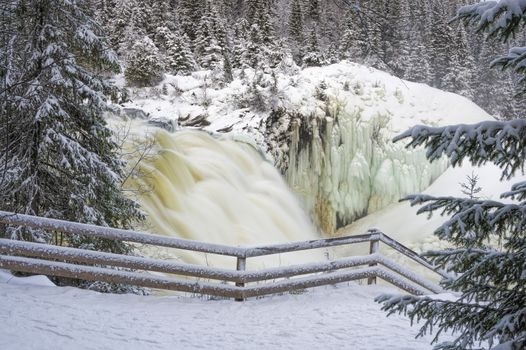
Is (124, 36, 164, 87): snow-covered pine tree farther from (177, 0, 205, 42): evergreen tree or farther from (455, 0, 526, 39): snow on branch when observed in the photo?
(455, 0, 526, 39): snow on branch

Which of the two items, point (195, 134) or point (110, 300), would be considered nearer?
point (110, 300)

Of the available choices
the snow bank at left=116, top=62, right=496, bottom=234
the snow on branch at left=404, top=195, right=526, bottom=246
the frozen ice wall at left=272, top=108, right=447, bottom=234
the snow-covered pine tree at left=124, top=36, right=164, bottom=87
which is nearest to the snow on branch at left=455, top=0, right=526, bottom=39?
the snow on branch at left=404, top=195, right=526, bottom=246

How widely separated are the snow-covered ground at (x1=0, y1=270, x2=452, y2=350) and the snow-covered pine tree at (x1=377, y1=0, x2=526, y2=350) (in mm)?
2372

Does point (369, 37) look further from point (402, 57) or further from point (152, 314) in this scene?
point (402, 57)

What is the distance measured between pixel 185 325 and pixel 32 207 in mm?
4247

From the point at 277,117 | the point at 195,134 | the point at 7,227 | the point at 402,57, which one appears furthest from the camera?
the point at 402,57

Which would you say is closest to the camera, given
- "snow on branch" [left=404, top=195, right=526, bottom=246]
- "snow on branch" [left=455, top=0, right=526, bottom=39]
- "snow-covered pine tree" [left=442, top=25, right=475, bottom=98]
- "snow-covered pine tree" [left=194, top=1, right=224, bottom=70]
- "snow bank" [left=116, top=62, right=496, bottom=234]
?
"snow on branch" [left=455, top=0, right=526, bottom=39]

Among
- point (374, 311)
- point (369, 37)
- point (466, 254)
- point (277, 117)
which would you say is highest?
point (277, 117)

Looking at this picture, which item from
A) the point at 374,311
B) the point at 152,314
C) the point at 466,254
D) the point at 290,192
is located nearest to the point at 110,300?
the point at 152,314

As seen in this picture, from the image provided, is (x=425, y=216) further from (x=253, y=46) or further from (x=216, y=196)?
(x=253, y=46)

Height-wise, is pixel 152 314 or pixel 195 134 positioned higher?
pixel 195 134

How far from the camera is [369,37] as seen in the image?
7.72 feet

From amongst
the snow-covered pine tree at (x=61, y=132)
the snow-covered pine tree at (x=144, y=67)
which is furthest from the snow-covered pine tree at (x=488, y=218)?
the snow-covered pine tree at (x=144, y=67)

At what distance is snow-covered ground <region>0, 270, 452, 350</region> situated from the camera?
14.9 feet
